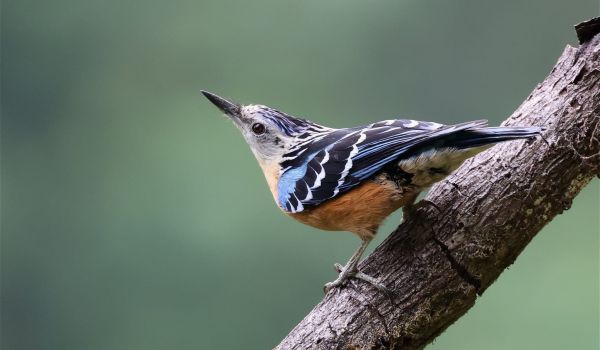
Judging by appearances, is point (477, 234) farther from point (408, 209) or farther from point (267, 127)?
point (267, 127)

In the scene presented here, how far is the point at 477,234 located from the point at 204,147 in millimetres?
3113

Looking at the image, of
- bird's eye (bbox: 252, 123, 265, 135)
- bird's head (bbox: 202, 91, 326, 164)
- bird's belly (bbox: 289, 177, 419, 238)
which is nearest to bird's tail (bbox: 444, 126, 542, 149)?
bird's belly (bbox: 289, 177, 419, 238)

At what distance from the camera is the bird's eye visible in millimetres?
3635

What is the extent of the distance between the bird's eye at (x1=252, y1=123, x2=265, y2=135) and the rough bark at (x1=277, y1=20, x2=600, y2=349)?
946 millimetres

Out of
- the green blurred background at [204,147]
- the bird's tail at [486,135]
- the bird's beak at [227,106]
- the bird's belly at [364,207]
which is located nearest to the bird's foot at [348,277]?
the bird's belly at [364,207]

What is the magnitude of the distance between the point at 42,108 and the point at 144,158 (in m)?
0.84

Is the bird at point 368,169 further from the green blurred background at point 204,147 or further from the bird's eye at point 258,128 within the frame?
the green blurred background at point 204,147

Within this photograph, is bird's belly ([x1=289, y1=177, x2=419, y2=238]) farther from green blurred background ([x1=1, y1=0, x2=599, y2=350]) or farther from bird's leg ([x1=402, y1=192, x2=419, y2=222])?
green blurred background ([x1=1, y1=0, x2=599, y2=350])

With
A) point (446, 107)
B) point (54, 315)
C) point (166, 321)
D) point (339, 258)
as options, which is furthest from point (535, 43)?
point (54, 315)

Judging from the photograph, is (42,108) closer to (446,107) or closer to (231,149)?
(231,149)

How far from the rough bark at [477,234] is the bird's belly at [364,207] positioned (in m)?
0.15

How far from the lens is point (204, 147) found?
5.74 metres

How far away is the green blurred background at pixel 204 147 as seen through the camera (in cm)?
555

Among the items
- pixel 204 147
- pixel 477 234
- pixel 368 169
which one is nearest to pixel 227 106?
pixel 368 169
